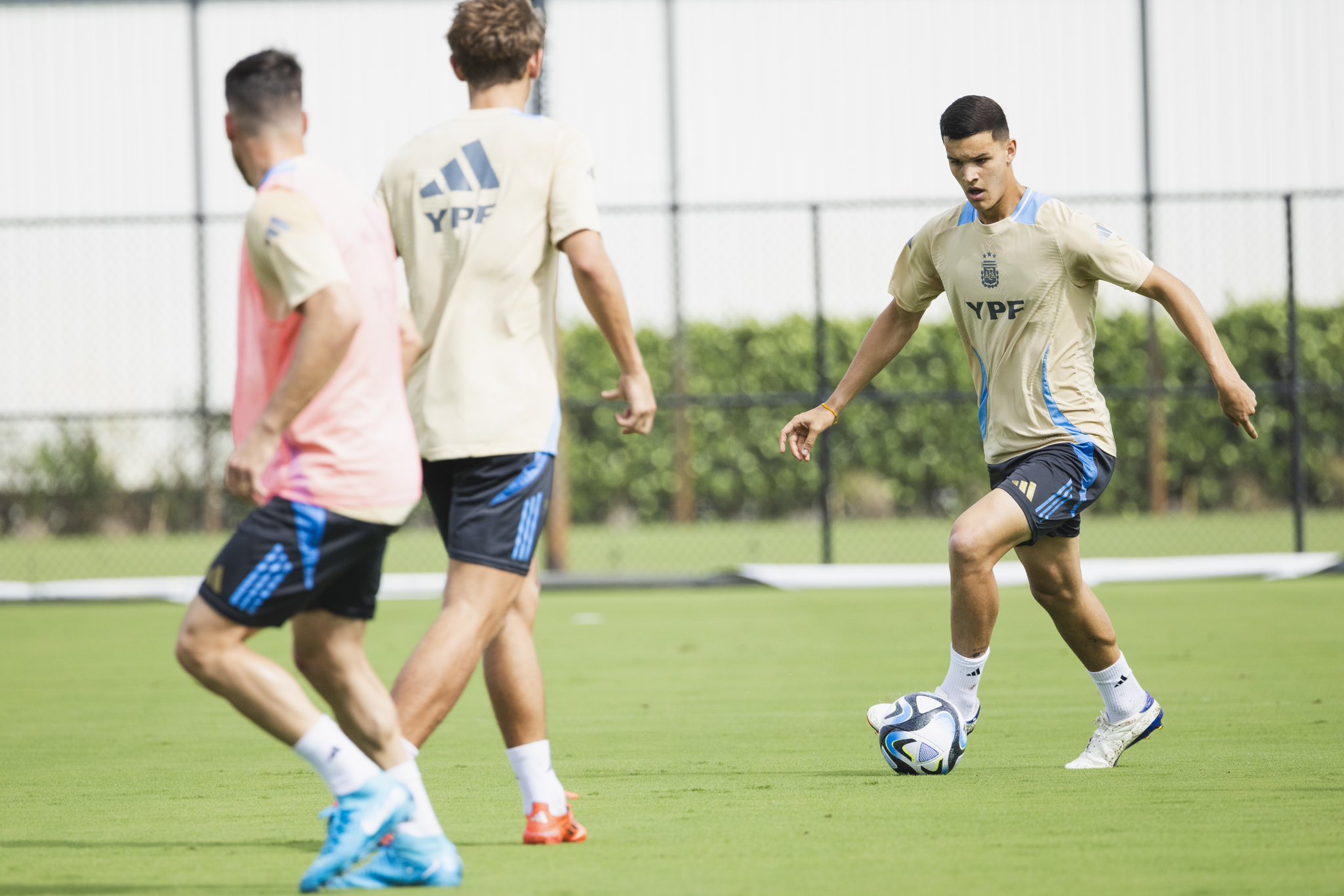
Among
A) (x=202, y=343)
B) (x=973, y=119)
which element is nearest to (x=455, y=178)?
(x=973, y=119)

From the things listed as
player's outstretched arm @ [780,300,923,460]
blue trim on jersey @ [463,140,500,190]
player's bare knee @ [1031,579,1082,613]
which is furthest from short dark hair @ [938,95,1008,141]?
blue trim on jersey @ [463,140,500,190]

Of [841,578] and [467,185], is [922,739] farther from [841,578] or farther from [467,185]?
[841,578]

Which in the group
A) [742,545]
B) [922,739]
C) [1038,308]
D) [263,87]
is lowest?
[742,545]

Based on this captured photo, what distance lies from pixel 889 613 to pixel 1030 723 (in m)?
4.50

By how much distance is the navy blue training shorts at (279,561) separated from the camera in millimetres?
3105

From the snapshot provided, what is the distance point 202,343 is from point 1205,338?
12.7 metres

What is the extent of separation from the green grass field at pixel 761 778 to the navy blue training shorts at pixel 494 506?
69 centimetres

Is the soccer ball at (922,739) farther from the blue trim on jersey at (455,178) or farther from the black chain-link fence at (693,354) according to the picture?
the black chain-link fence at (693,354)

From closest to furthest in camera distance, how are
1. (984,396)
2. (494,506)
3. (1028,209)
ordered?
1. (494,506)
2. (1028,209)
3. (984,396)

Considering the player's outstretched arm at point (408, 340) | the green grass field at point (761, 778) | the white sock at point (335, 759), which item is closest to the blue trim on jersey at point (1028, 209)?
the green grass field at point (761, 778)

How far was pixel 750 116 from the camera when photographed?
18516mm

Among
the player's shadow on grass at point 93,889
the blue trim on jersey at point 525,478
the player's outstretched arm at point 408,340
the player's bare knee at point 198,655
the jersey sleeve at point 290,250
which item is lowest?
the player's shadow on grass at point 93,889

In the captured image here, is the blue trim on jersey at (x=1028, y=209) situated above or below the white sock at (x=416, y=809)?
above

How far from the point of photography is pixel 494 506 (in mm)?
3551
